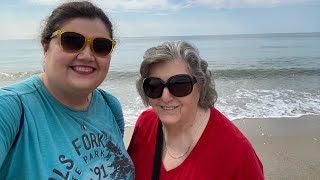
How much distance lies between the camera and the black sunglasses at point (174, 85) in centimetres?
229

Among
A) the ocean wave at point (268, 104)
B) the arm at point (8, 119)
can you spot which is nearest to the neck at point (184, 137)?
the arm at point (8, 119)

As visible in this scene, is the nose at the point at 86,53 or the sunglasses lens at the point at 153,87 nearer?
the nose at the point at 86,53

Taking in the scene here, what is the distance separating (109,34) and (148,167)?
1.07 m

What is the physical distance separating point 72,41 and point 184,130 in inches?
44.6

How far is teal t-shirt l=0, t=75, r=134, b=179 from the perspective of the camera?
5.34 feet

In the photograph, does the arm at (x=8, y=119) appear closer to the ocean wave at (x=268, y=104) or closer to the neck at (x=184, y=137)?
the neck at (x=184, y=137)

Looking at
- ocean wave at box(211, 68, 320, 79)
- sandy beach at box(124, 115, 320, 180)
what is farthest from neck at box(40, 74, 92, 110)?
ocean wave at box(211, 68, 320, 79)

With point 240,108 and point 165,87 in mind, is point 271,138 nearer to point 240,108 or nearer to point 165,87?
point 240,108

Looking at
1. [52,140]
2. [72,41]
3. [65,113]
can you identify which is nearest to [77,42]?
[72,41]

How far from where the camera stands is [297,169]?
19.2 ft

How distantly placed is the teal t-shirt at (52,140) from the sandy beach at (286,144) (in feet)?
14.2

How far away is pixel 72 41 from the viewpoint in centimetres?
Result: 193

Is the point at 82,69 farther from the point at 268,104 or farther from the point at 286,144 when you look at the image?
the point at 268,104

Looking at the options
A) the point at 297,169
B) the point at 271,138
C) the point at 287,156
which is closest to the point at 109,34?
the point at 297,169
